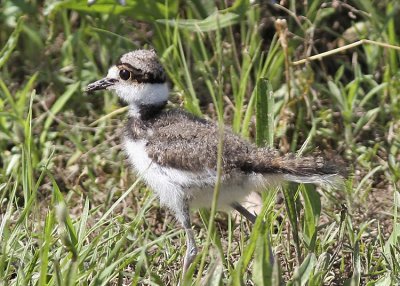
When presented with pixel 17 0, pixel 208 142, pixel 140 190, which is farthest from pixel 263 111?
pixel 17 0

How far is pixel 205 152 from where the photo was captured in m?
3.64

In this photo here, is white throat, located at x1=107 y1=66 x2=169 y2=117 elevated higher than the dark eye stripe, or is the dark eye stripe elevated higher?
the dark eye stripe

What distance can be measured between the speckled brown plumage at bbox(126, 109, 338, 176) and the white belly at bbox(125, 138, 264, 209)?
3 centimetres

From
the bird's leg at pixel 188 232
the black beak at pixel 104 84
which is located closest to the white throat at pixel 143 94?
the black beak at pixel 104 84

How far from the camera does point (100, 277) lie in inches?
125

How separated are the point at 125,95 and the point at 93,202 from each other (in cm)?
69

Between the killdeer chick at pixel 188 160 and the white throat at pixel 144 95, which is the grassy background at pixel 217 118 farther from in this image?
the white throat at pixel 144 95

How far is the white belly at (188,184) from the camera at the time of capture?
362cm

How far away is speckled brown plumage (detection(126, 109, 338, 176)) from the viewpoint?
11.6ft

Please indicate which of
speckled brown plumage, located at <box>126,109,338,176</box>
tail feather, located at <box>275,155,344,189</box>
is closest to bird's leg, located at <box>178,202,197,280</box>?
speckled brown plumage, located at <box>126,109,338,176</box>

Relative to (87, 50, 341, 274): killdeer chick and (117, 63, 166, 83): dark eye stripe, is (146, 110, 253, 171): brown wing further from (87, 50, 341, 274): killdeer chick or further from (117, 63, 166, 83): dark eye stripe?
(117, 63, 166, 83): dark eye stripe

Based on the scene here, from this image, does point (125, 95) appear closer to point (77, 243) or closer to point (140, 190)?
point (140, 190)

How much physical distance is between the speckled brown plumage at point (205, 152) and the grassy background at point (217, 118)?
0.19 meters

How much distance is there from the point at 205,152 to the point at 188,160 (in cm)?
8
